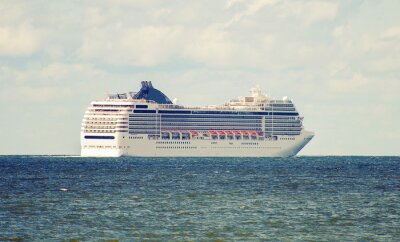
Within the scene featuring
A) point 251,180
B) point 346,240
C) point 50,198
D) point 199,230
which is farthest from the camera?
point 251,180

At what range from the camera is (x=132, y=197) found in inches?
3334

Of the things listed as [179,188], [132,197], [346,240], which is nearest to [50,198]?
[132,197]

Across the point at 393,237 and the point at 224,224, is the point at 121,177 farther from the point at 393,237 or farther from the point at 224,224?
the point at 393,237

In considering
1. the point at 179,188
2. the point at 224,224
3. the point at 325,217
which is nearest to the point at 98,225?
the point at 224,224

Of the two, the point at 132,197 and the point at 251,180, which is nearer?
the point at 132,197

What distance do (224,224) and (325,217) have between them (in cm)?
807

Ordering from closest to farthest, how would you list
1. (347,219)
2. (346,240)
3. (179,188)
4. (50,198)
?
(346,240) < (347,219) < (50,198) < (179,188)

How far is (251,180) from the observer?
115 metres

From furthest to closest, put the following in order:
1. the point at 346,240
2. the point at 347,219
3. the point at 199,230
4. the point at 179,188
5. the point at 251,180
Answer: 1. the point at 251,180
2. the point at 179,188
3. the point at 347,219
4. the point at 199,230
5. the point at 346,240

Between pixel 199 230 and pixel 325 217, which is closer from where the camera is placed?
pixel 199 230

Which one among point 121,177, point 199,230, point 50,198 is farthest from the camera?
point 121,177

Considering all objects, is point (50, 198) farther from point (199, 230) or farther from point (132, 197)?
point (199, 230)

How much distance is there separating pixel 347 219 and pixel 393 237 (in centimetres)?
874

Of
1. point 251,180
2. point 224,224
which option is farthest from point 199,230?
point 251,180
